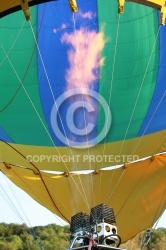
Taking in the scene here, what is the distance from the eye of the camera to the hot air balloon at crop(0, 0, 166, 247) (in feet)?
23.1

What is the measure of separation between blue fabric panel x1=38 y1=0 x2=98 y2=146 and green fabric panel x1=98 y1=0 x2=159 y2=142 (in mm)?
207

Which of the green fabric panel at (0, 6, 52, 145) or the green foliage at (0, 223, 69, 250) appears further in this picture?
the green foliage at (0, 223, 69, 250)

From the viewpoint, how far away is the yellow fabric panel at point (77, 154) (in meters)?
7.29

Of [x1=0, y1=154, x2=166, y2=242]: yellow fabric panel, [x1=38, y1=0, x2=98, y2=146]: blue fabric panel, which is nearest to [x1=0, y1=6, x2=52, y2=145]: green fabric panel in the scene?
[x1=38, y1=0, x2=98, y2=146]: blue fabric panel

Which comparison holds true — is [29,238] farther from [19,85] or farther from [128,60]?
[128,60]

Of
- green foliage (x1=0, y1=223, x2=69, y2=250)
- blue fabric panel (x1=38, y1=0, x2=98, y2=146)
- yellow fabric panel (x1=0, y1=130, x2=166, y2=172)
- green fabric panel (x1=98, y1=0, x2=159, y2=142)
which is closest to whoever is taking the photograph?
green fabric panel (x1=98, y1=0, x2=159, y2=142)

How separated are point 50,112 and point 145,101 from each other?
1.54 metres

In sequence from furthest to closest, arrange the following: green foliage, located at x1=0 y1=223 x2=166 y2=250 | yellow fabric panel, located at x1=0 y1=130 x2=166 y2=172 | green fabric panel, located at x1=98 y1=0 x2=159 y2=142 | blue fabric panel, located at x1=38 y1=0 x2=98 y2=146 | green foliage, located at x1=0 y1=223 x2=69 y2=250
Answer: green foliage, located at x1=0 y1=223 x2=69 y2=250 → green foliage, located at x1=0 y1=223 x2=166 y2=250 → yellow fabric panel, located at x1=0 y1=130 x2=166 y2=172 → blue fabric panel, located at x1=38 y1=0 x2=98 y2=146 → green fabric panel, located at x1=98 y1=0 x2=159 y2=142

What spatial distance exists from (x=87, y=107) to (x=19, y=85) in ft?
3.76

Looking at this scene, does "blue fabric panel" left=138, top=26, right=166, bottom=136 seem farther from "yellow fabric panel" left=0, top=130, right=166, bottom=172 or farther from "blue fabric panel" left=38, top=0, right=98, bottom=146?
"blue fabric panel" left=38, top=0, right=98, bottom=146

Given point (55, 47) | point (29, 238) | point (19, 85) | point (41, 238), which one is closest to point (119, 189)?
point (19, 85)

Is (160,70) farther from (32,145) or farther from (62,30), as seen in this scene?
(32,145)

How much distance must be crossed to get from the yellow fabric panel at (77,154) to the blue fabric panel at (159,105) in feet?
0.42

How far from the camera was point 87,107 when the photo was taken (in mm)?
7238
